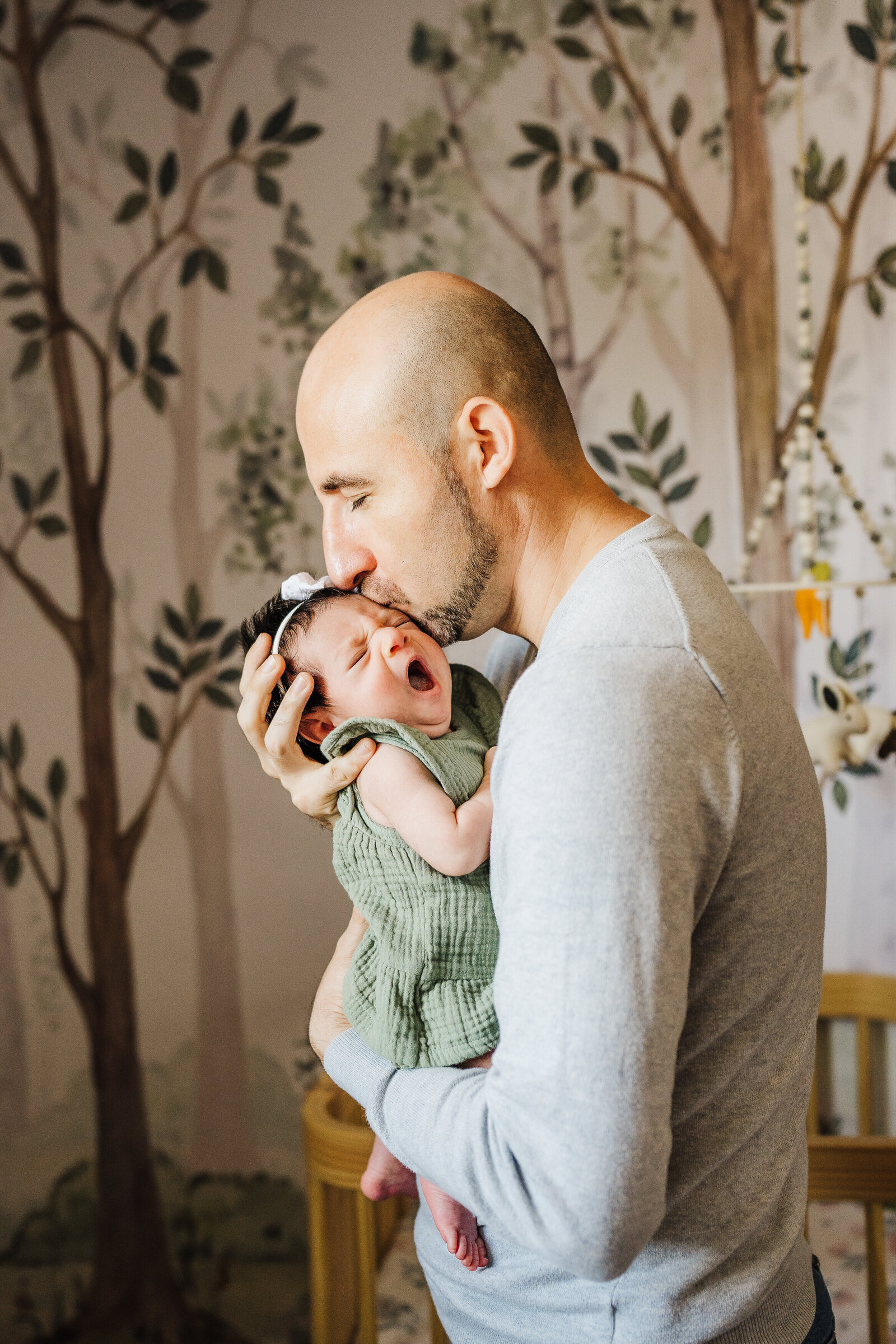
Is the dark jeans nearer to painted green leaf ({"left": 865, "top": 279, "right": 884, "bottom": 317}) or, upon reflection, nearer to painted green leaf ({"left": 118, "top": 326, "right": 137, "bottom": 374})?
painted green leaf ({"left": 865, "top": 279, "right": 884, "bottom": 317})

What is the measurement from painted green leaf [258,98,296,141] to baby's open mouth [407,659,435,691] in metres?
1.65

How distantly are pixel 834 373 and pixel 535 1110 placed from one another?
1981mm

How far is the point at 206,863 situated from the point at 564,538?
5.47ft

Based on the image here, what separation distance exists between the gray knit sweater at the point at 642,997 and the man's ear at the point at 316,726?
38 cm

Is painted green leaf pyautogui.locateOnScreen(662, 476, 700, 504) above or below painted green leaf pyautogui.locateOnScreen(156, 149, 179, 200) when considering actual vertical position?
below

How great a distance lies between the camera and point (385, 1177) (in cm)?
111

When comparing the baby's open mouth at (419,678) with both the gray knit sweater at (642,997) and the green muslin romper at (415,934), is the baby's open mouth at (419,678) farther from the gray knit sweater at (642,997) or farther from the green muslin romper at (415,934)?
the gray knit sweater at (642,997)

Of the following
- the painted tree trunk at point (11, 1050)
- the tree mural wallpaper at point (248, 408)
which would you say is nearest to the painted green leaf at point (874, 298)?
the tree mural wallpaper at point (248, 408)

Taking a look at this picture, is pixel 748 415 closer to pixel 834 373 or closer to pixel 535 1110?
pixel 834 373

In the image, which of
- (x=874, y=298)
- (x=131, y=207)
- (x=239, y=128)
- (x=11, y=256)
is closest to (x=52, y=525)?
(x=11, y=256)

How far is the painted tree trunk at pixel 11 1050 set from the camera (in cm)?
242

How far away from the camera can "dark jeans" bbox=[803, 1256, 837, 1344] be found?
3.11ft

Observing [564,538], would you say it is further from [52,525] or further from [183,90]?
[183,90]

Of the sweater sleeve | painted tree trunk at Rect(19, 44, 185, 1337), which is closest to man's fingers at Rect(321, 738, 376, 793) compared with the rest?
the sweater sleeve
